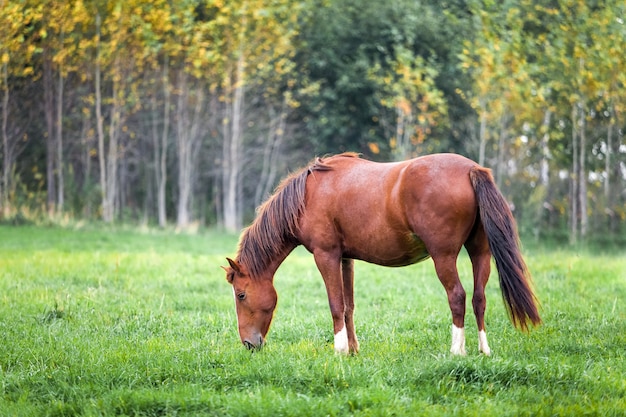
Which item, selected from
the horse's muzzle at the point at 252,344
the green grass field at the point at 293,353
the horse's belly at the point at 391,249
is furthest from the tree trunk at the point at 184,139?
the horse's belly at the point at 391,249

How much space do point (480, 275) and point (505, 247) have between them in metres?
0.35

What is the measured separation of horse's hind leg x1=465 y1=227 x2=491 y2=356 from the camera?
6215 millimetres

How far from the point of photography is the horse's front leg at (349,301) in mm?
6919

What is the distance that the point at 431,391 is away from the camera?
5254 mm

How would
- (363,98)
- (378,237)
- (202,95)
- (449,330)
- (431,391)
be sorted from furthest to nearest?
(363,98)
(202,95)
(449,330)
(378,237)
(431,391)

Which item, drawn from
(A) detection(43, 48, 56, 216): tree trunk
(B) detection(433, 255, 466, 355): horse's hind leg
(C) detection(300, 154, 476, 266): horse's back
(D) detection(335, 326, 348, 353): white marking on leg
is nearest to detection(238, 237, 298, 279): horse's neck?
(C) detection(300, 154, 476, 266): horse's back

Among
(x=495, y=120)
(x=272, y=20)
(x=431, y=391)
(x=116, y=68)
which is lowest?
(x=431, y=391)

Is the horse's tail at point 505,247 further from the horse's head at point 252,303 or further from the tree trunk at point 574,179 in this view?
the tree trunk at point 574,179

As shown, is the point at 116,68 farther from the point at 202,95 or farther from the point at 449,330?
the point at 449,330

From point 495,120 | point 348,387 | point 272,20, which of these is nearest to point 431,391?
point 348,387

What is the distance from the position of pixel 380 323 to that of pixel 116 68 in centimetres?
1768

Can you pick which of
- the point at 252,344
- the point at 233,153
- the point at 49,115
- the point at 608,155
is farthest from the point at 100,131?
the point at 252,344

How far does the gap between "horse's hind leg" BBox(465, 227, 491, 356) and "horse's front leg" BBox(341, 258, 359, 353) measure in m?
1.16

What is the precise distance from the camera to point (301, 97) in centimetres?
3095
